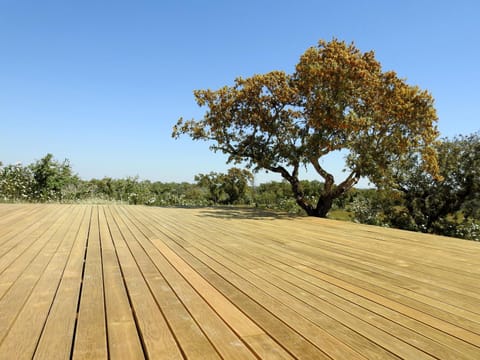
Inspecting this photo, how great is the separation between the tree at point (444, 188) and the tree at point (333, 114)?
2.59 metres

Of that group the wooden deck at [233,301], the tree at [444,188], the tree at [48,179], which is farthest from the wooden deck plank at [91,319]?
the tree at [48,179]

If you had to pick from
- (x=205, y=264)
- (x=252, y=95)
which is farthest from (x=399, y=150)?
(x=205, y=264)

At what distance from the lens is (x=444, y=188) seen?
9672mm

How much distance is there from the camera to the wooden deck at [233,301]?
116 centimetres

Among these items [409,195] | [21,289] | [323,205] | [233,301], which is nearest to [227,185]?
[323,205]

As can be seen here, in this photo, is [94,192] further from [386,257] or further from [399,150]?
[386,257]

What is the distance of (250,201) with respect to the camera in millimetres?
13055

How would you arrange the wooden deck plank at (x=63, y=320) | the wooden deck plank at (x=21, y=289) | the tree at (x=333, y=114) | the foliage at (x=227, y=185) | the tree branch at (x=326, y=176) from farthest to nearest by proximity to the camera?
the foliage at (x=227, y=185) → the tree branch at (x=326, y=176) → the tree at (x=333, y=114) → the wooden deck plank at (x=21, y=289) → the wooden deck plank at (x=63, y=320)

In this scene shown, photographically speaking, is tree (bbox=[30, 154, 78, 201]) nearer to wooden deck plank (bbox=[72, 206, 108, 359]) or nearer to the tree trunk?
the tree trunk

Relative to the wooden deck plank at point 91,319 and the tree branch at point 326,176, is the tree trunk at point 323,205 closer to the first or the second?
the tree branch at point 326,176

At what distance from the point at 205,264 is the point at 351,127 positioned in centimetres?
502

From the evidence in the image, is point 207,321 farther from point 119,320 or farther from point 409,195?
point 409,195

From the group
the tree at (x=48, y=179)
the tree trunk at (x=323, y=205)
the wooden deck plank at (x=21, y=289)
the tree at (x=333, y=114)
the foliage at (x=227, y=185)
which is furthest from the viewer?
the foliage at (x=227, y=185)

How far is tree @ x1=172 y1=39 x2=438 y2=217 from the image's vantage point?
6.75 metres
